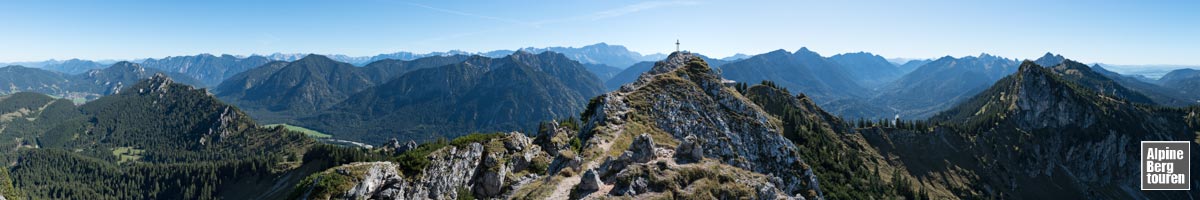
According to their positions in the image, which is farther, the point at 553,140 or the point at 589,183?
the point at 553,140

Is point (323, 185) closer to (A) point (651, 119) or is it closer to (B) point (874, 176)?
(A) point (651, 119)

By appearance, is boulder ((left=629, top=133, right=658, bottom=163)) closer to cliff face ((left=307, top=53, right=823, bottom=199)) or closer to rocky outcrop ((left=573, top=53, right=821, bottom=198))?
rocky outcrop ((left=573, top=53, right=821, bottom=198))

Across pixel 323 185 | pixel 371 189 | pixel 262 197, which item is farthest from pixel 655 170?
pixel 262 197

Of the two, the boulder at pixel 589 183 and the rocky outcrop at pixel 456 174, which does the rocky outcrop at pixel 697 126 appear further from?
the rocky outcrop at pixel 456 174

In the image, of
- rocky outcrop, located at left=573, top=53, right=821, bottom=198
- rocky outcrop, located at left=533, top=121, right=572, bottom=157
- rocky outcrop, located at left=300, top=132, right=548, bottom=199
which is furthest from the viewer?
rocky outcrop, located at left=573, top=53, right=821, bottom=198

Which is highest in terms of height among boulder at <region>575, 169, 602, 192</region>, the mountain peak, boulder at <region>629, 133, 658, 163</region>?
the mountain peak

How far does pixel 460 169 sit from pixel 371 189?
14249 mm

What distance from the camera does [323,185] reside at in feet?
215

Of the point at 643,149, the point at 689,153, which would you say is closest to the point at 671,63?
the point at 689,153

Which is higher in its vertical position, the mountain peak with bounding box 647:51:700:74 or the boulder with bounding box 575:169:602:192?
the mountain peak with bounding box 647:51:700:74

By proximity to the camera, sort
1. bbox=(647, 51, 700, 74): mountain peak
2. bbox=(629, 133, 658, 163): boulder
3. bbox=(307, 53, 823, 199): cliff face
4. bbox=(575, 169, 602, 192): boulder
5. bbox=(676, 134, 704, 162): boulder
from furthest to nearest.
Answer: bbox=(647, 51, 700, 74): mountain peak < bbox=(676, 134, 704, 162): boulder < bbox=(629, 133, 658, 163): boulder < bbox=(307, 53, 823, 199): cliff face < bbox=(575, 169, 602, 192): boulder

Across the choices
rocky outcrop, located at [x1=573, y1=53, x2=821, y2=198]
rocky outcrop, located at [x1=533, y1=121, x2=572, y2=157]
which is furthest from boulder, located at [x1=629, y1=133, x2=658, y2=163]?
rocky outcrop, located at [x1=533, y1=121, x2=572, y2=157]


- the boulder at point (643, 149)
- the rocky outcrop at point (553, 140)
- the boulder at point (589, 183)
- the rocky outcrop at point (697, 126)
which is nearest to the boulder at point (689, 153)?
the rocky outcrop at point (697, 126)

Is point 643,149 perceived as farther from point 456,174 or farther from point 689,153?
point 456,174
